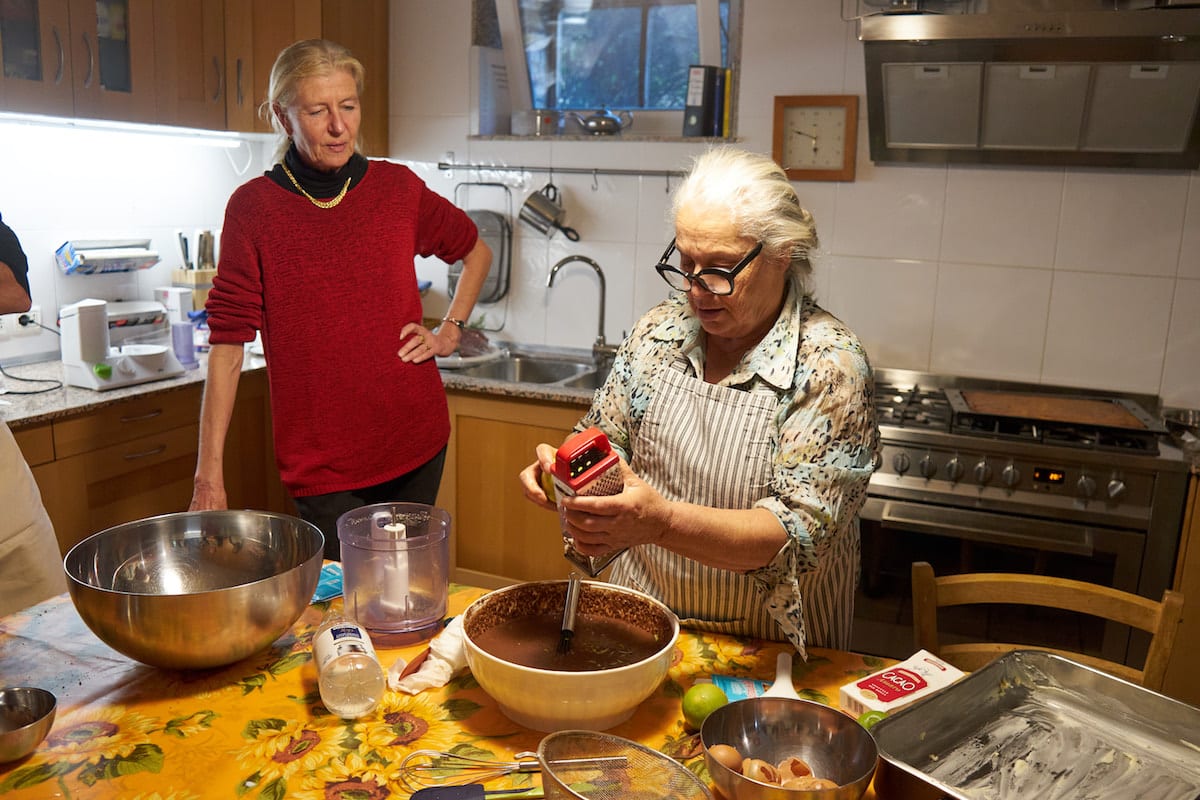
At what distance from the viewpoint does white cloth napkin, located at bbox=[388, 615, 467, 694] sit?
1224mm

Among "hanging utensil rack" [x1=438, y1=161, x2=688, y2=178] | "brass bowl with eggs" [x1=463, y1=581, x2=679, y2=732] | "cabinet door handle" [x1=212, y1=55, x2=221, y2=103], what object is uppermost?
"cabinet door handle" [x1=212, y1=55, x2=221, y2=103]

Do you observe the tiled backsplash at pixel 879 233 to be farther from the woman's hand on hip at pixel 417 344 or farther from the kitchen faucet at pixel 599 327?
the woman's hand on hip at pixel 417 344

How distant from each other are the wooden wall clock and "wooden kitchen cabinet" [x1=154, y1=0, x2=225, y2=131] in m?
1.70

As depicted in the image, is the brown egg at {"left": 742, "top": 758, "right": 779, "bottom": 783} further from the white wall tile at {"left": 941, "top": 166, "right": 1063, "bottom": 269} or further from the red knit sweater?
the white wall tile at {"left": 941, "top": 166, "right": 1063, "bottom": 269}

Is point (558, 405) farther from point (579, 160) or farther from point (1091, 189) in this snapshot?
point (1091, 189)

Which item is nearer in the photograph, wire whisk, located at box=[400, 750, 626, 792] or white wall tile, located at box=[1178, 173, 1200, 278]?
wire whisk, located at box=[400, 750, 626, 792]

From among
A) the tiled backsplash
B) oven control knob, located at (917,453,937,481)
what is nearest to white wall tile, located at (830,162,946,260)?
the tiled backsplash

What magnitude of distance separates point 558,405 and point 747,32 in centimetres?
128

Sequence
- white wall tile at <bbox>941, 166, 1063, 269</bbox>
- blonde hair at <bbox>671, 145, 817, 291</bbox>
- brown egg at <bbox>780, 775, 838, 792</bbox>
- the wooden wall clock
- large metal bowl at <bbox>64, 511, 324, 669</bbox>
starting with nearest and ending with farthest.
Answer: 1. brown egg at <bbox>780, 775, 838, 792</bbox>
2. large metal bowl at <bbox>64, 511, 324, 669</bbox>
3. blonde hair at <bbox>671, 145, 817, 291</bbox>
4. white wall tile at <bbox>941, 166, 1063, 269</bbox>
5. the wooden wall clock

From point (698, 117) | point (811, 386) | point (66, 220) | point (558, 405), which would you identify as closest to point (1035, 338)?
point (698, 117)

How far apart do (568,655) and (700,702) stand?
167mm

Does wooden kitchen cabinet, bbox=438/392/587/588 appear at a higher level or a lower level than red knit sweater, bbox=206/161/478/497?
lower

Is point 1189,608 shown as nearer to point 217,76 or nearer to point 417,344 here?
point 417,344

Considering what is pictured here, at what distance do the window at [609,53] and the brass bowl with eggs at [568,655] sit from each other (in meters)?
2.30
